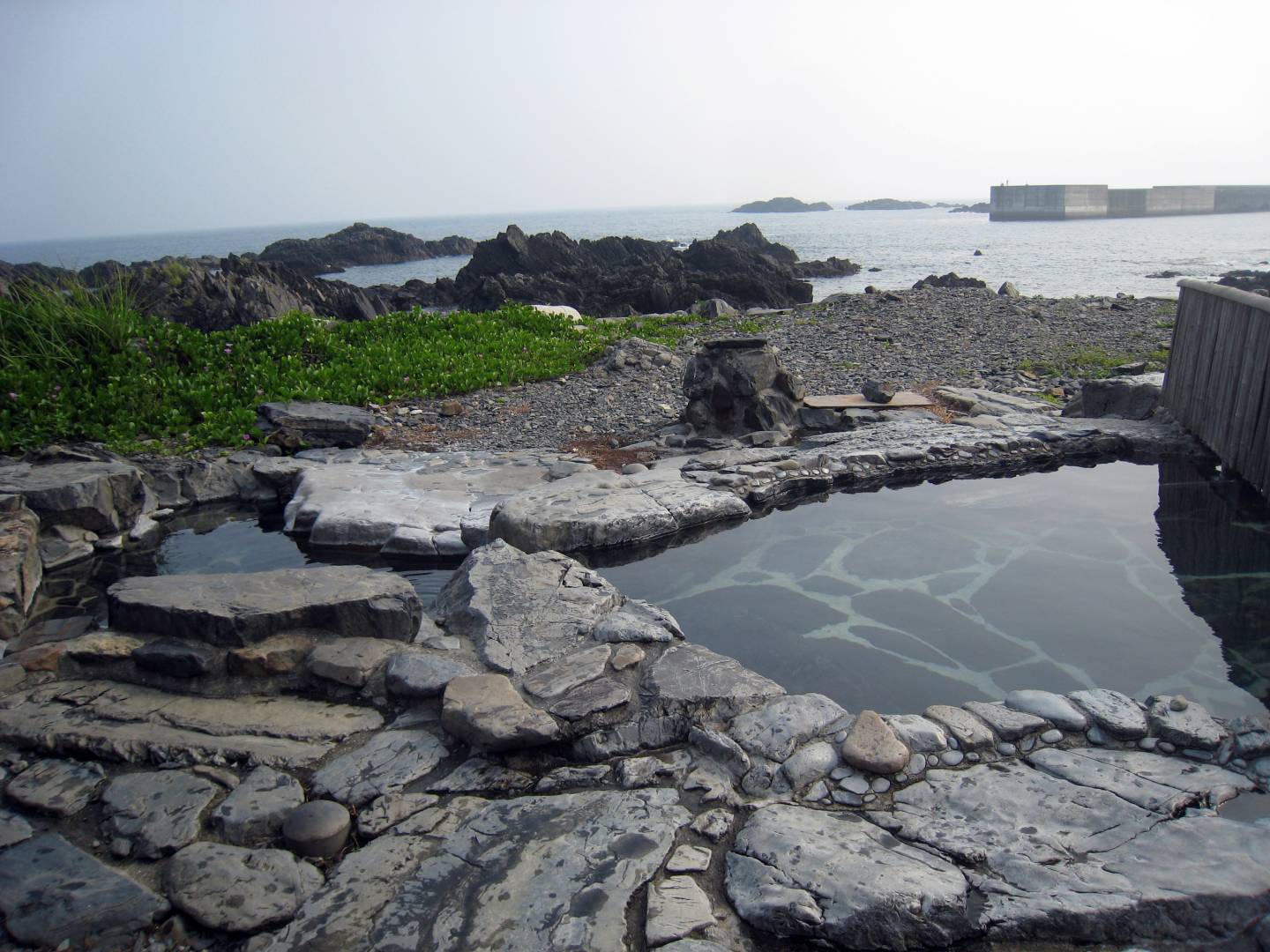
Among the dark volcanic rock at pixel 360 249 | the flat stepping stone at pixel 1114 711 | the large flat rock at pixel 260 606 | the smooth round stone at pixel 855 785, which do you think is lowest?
the smooth round stone at pixel 855 785

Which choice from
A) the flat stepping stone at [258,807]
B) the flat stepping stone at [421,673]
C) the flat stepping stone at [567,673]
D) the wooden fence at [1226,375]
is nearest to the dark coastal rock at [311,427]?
the flat stepping stone at [421,673]

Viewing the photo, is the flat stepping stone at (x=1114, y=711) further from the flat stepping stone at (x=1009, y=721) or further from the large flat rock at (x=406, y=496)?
the large flat rock at (x=406, y=496)

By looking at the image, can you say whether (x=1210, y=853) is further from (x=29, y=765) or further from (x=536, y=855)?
(x=29, y=765)

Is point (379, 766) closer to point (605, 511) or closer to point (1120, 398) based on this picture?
point (605, 511)

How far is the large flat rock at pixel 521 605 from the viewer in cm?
430

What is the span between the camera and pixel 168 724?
365 cm

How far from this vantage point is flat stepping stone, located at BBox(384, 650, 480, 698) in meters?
3.87

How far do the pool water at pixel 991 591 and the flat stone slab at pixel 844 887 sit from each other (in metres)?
1.35

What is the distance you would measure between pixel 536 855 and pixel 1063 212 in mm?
130125

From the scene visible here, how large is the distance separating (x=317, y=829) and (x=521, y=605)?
1.86 meters

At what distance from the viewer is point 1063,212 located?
113562 millimetres

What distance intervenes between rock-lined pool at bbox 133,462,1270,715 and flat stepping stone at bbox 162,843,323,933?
2519mm

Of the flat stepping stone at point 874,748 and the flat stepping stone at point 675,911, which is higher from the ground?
the flat stepping stone at point 874,748

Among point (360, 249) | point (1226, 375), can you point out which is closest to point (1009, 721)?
point (1226, 375)
